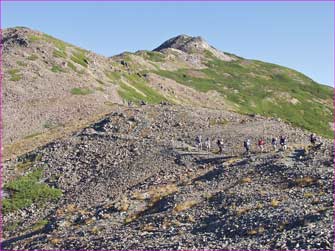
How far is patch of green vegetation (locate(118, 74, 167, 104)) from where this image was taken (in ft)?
440

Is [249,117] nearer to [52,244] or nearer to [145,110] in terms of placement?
[145,110]

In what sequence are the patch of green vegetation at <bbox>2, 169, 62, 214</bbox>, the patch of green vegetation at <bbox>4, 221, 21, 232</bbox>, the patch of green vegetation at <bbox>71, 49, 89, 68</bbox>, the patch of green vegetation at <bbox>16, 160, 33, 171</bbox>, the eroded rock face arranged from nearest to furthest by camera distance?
the patch of green vegetation at <bbox>4, 221, 21, 232</bbox> < the patch of green vegetation at <bbox>2, 169, 62, 214</bbox> < the patch of green vegetation at <bbox>16, 160, 33, 171</bbox> < the eroded rock face < the patch of green vegetation at <bbox>71, 49, 89, 68</bbox>

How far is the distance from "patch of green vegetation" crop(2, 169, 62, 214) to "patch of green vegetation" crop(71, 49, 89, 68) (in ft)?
279

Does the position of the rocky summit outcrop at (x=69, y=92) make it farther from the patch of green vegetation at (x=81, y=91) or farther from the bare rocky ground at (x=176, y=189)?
the bare rocky ground at (x=176, y=189)

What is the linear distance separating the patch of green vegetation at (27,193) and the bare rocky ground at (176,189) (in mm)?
1163

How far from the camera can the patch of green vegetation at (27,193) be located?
192 ft

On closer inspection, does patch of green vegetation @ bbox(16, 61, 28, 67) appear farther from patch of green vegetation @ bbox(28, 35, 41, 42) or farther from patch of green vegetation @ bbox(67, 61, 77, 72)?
patch of green vegetation @ bbox(28, 35, 41, 42)

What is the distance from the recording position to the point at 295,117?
184m

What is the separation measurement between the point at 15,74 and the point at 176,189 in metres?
85.1

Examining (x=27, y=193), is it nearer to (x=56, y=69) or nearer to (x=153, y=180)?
(x=153, y=180)

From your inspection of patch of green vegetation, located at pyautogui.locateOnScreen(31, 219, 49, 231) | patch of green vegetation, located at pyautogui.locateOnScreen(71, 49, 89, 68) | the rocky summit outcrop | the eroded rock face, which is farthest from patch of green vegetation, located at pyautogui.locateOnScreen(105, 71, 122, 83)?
patch of green vegetation, located at pyautogui.locateOnScreen(31, 219, 49, 231)

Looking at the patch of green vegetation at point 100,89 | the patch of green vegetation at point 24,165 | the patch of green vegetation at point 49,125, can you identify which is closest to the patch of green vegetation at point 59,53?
the patch of green vegetation at point 100,89

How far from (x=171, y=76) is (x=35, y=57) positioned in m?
72.5

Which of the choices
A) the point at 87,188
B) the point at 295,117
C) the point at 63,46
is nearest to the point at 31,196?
Answer: the point at 87,188
